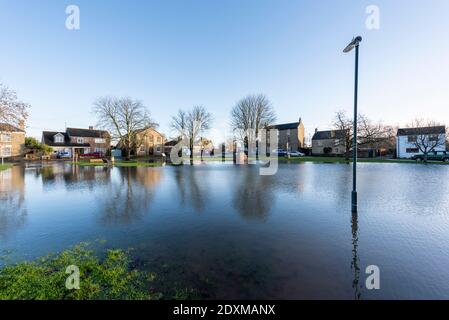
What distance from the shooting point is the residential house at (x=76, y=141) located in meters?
51.1

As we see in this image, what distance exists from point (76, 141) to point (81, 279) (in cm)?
6248

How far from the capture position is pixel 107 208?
8500 mm

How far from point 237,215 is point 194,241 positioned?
2.58m

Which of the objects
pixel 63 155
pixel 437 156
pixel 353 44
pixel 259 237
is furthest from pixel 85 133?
pixel 437 156

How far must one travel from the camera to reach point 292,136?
68.8 m

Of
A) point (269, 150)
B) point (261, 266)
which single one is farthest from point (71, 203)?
point (269, 150)

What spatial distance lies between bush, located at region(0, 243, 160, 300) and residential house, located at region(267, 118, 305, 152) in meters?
66.6

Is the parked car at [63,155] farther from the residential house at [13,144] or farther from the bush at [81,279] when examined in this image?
the bush at [81,279]

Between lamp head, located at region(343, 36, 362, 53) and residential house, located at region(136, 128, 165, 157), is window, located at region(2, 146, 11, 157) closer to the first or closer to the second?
residential house, located at region(136, 128, 165, 157)

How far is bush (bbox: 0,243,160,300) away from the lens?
130 inches

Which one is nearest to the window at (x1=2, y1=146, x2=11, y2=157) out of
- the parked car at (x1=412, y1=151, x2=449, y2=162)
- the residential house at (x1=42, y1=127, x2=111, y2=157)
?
the residential house at (x1=42, y1=127, x2=111, y2=157)
